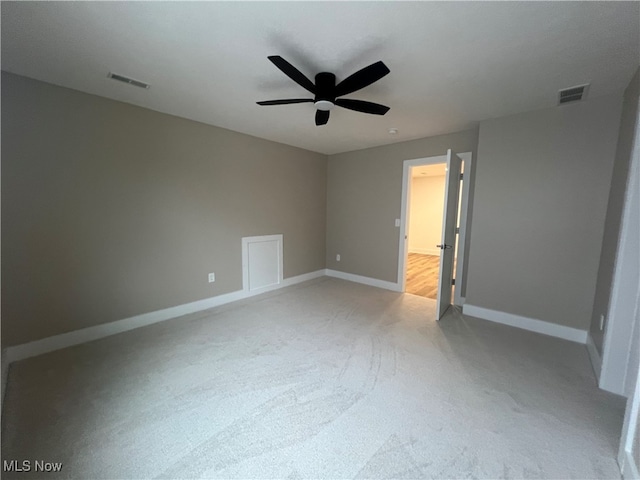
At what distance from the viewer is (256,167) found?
13.0ft

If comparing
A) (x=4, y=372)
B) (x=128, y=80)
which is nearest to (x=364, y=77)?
(x=128, y=80)

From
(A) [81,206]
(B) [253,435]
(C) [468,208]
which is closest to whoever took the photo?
(B) [253,435]

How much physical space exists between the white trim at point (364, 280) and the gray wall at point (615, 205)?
7.76ft

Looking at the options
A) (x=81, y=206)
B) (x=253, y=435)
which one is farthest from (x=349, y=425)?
(x=81, y=206)

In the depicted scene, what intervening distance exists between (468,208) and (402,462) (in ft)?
10.3

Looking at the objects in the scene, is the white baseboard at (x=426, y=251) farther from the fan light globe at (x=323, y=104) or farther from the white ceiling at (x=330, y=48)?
the fan light globe at (x=323, y=104)

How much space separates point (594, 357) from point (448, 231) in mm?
1721

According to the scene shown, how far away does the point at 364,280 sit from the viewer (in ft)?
15.9

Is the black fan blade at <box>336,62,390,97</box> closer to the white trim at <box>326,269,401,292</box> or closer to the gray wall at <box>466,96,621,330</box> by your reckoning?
the gray wall at <box>466,96,621,330</box>

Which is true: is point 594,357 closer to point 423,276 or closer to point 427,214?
point 423,276

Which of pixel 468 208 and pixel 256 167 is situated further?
pixel 256 167

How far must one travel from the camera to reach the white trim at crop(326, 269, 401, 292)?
446 cm

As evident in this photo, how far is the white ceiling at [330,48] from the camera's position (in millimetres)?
1450

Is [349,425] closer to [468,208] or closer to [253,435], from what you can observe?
[253,435]
